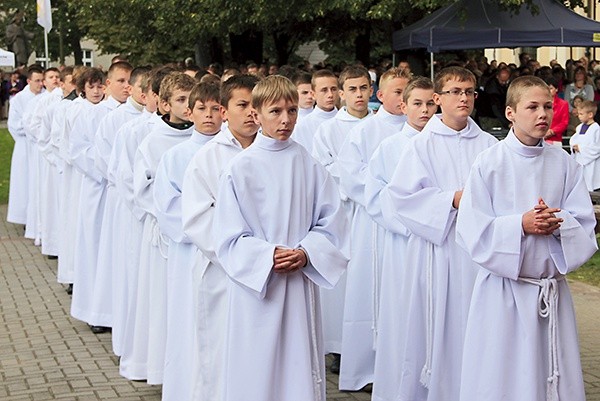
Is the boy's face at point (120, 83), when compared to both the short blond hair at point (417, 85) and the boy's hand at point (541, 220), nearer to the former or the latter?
the short blond hair at point (417, 85)

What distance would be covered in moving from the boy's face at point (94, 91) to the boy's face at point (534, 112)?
6581 mm

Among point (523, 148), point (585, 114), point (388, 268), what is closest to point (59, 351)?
point (388, 268)

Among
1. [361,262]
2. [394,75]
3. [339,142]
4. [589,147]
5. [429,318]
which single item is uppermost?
[394,75]

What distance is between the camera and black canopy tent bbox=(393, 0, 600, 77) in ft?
72.7

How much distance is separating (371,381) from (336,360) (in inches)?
31.3

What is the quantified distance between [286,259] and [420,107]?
2261mm

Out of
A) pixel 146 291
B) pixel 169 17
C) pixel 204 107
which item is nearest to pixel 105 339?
pixel 146 291

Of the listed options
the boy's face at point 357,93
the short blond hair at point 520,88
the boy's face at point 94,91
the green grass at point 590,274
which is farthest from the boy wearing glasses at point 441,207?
the green grass at point 590,274

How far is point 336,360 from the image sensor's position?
32.8ft

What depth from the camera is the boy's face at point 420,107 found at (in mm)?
8703

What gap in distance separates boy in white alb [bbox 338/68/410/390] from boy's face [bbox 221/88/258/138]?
1919 mm

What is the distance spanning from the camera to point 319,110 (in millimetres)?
10773

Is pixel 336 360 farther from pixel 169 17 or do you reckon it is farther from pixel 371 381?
pixel 169 17

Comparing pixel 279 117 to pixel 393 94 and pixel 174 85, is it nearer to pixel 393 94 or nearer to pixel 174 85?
pixel 174 85
